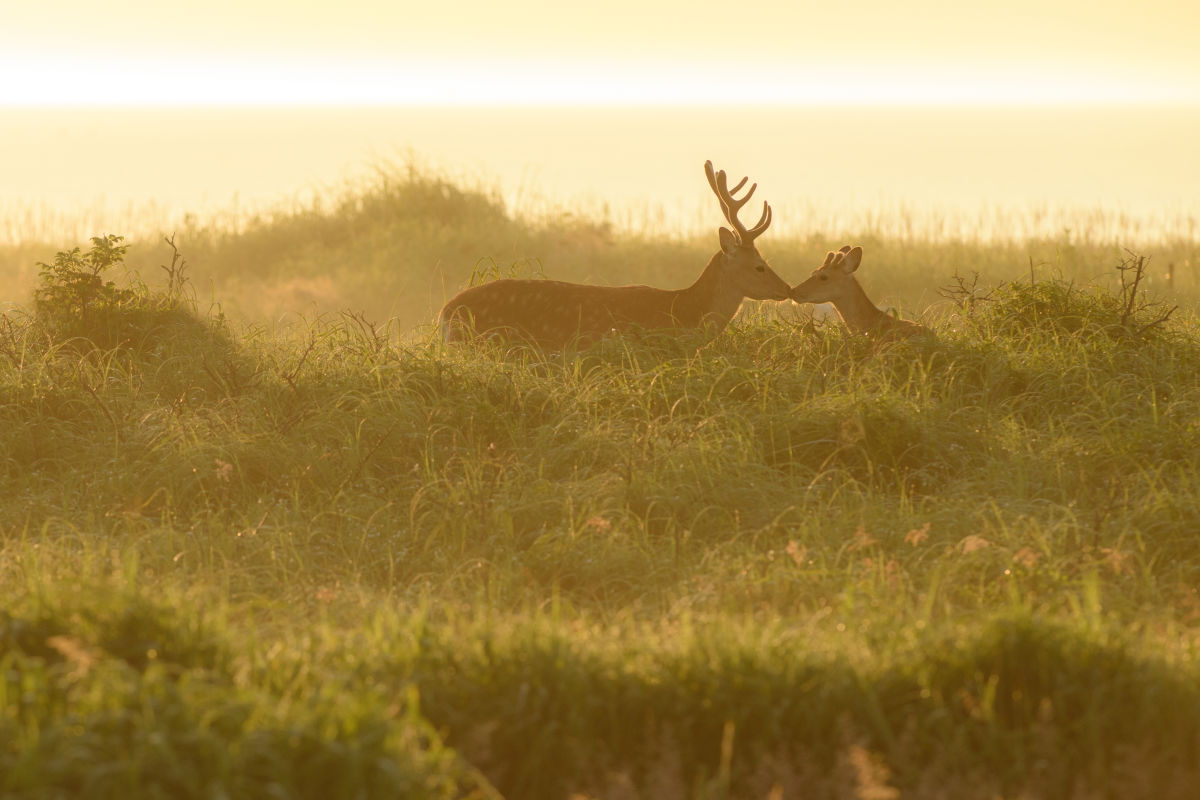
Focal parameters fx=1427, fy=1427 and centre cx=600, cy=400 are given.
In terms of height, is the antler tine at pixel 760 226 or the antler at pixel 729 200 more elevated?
the antler at pixel 729 200

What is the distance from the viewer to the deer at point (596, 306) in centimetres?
902

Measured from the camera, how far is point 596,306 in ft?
29.9

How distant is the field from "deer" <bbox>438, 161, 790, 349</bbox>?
0.84 feet

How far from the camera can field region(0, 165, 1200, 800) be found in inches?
163

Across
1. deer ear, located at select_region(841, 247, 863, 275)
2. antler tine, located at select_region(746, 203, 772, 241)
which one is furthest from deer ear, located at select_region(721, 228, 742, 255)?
deer ear, located at select_region(841, 247, 863, 275)

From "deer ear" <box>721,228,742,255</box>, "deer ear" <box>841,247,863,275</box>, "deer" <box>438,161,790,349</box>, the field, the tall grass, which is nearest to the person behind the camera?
the field

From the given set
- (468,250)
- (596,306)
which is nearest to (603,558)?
(596,306)

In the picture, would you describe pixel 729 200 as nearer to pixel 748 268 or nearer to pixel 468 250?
pixel 748 268

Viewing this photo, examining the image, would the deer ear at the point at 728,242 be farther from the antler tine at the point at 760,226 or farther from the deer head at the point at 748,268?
the antler tine at the point at 760,226

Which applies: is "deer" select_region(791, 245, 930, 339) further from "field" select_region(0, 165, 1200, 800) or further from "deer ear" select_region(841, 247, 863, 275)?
"field" select_region(0, 165, 1200, 800)

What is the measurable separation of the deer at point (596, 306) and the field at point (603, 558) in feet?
0.84

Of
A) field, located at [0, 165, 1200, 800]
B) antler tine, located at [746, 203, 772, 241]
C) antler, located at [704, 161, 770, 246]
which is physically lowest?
field, located at [0, 165, 1200, 800]

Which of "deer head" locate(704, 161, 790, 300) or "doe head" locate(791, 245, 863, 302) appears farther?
"doe head" locate(791, 245, 863, 302)

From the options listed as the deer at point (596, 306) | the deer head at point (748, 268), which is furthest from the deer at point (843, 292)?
the deer at point (596, 306)
